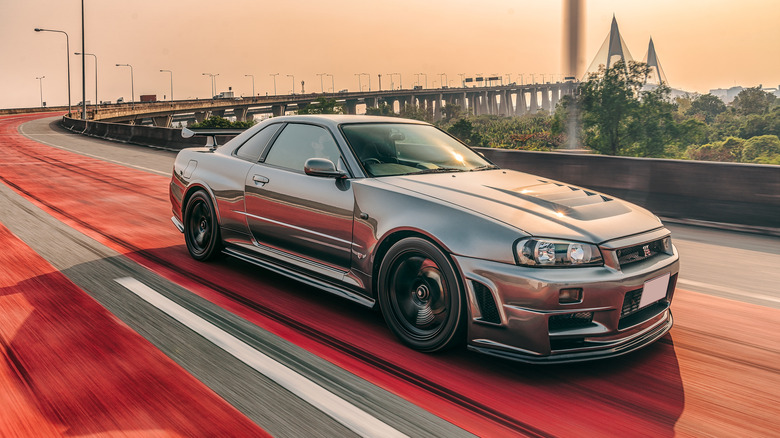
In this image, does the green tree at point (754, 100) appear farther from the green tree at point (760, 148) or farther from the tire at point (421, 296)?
the tire at point (421, 296)

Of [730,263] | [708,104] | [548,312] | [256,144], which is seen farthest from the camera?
[708,104]

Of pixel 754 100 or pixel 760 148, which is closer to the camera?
pixel 760 148

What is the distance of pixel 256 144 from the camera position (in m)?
5.55

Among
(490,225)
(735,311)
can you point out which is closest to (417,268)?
(490,225)

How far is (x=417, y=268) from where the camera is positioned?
3.93 metres

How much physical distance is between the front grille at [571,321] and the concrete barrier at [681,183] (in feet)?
18.9

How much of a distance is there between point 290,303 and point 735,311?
3.39 m


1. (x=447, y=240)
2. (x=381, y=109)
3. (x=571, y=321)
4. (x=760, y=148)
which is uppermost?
(x=381, y=109)

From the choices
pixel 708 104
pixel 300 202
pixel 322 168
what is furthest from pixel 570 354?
pixel 708 104

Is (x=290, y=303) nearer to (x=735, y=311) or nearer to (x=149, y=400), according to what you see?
(x=149, y=400)

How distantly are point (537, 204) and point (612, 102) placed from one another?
3513 inches

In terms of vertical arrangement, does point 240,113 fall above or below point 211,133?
above

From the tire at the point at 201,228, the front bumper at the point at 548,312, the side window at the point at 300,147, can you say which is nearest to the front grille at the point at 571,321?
the front bumper at the point at 548,312

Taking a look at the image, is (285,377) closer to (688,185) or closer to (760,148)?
(688,185)
